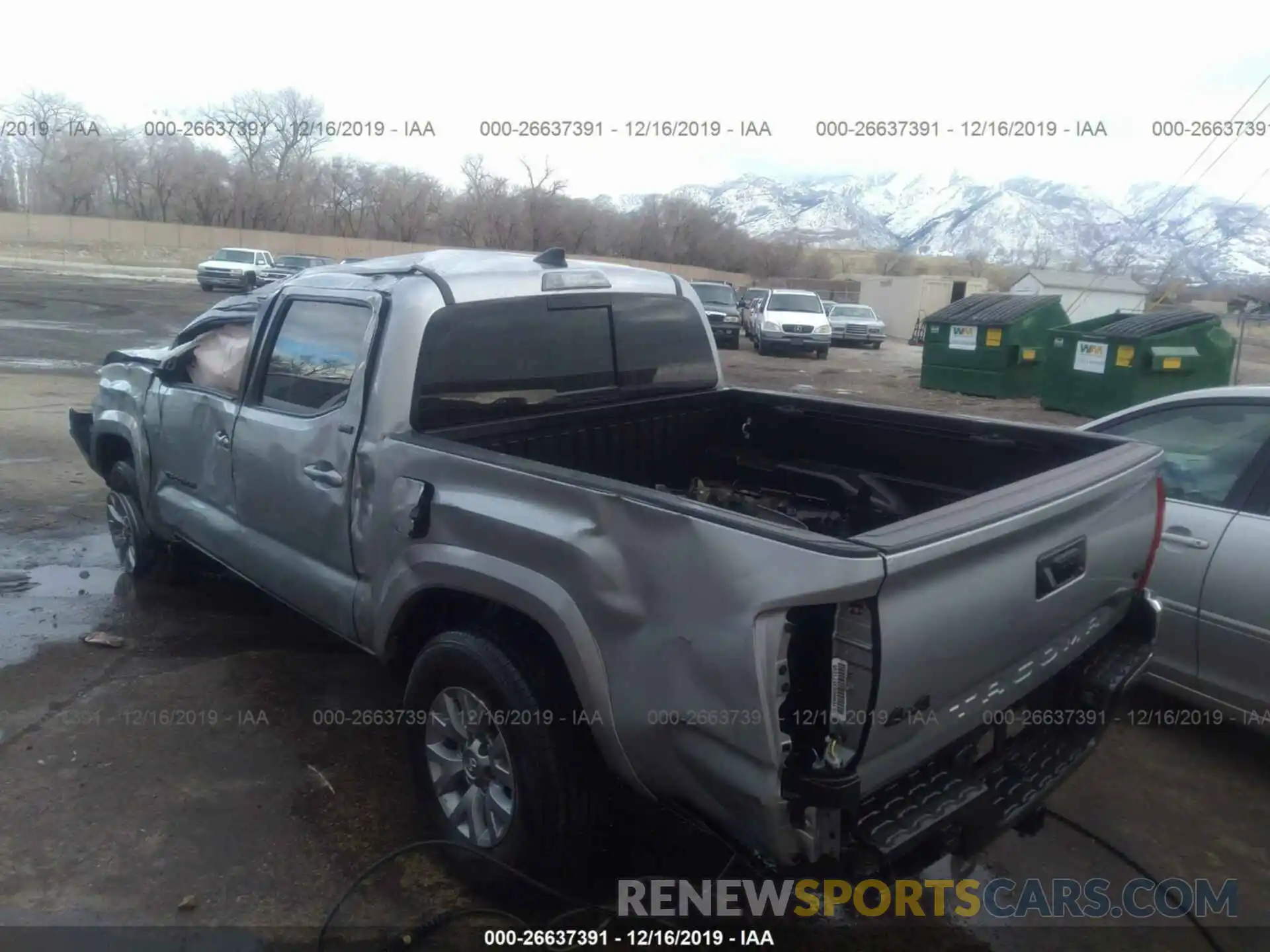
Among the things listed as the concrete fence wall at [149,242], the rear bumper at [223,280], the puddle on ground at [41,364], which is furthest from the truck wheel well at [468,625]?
the concrete fence wall at [149,242]

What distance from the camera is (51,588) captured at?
552 centimetres

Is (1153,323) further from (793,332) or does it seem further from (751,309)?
(751,309)

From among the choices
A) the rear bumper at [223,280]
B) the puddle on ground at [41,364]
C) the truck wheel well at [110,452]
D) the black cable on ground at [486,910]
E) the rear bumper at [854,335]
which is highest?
the rear bumper at [223,280]

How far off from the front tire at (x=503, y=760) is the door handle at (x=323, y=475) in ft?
2.49

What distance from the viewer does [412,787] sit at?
11.8 ft

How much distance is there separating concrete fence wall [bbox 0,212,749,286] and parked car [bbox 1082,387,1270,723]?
4683cm

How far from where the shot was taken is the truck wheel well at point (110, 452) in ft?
18.3

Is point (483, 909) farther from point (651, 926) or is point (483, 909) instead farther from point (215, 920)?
point (215, 920)

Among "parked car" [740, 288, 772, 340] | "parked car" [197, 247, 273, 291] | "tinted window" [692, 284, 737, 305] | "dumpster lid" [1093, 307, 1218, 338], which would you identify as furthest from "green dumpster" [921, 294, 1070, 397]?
"parked car" [197, 247, 273, 291]

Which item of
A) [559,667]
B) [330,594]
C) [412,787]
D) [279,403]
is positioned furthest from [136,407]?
[559,667]

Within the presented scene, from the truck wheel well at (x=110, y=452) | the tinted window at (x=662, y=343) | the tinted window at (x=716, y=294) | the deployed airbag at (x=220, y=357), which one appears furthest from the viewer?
the tinted window at (x=716, y=294)

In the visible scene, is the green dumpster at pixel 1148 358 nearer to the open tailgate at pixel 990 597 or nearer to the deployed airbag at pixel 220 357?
the open tailgate at pixel 990 597

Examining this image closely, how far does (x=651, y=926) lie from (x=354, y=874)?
1.01m

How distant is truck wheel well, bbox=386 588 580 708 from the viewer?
9.45ft
